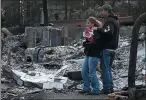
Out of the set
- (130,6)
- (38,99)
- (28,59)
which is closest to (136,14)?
(130,6)

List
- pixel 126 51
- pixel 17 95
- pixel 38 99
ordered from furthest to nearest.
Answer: pixel 126 51 → pixel 17 95 → pixel 38 99

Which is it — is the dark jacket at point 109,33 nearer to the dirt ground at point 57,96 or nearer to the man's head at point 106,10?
the man's head at point 106,10

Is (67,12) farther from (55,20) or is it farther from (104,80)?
(104,80)

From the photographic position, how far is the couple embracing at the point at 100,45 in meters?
8.24

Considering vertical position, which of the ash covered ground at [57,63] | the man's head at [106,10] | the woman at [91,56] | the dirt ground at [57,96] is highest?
the man's head at [106,10]

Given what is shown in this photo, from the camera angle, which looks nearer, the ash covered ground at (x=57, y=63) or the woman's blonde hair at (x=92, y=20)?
the woman's blonde hair at (x=92, y=20)

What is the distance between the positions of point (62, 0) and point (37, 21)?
4065mm

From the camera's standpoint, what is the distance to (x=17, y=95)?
338 inches

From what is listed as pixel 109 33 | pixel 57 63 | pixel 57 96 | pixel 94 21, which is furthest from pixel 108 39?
pixel 57 63

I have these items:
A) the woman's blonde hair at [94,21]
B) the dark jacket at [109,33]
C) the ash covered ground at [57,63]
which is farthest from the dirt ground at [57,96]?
the woman's blonde hair at [94,21]

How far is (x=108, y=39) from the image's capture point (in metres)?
8.29

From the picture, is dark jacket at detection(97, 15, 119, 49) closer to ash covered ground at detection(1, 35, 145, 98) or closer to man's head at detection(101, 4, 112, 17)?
man's head at detection(101, 4, 112, 17)

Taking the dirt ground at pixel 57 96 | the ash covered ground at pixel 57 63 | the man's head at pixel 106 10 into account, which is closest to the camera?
the dirt ground at pixel 57 96

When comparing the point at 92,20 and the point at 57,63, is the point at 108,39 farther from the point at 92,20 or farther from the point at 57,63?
the point at 57,63
